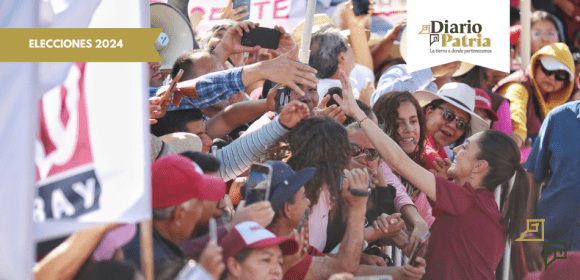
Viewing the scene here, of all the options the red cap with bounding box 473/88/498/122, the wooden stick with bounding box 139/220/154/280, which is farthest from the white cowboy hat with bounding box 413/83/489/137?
the wooden stick with bounding box 139/220/154/280

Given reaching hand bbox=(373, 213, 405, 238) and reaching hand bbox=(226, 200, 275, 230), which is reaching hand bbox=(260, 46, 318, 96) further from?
reaching hand bbox=(226, 200, 275, 230)

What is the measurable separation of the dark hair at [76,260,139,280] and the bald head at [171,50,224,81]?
7.13 ft

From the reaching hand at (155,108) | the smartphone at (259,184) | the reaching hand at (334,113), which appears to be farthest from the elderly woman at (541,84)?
the smartphone at (259,184)

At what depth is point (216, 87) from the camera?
3.86 m

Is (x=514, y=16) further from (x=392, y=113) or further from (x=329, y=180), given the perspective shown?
(x=329, y=180)

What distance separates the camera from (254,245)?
269 cm

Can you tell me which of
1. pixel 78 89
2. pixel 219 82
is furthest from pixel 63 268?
pixel 219 82

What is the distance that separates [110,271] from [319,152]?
1.57 metres

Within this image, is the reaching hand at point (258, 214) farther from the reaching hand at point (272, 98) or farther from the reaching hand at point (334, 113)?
the reaching hand at point (272, 98)


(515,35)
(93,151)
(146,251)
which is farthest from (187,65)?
(515,35)

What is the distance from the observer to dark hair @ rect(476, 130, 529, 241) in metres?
3.92

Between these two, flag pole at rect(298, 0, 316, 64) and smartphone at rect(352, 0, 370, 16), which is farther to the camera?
smartphone at rect(352, 0, 370, 16)

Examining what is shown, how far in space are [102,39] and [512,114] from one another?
4.33 metres

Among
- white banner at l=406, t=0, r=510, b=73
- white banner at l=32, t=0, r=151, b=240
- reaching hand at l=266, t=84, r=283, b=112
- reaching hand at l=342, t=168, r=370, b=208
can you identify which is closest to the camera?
white banner at l=32, t=0, r=151, b=240
